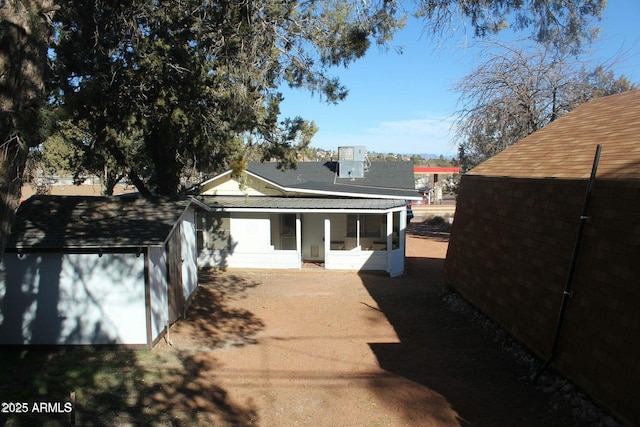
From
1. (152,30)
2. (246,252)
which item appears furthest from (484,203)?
(246,252)

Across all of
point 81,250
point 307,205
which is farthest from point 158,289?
point 307,205

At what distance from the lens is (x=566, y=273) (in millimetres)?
6391

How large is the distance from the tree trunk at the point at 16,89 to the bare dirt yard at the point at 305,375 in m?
2.42

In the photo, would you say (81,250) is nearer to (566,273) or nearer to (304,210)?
(566,273)

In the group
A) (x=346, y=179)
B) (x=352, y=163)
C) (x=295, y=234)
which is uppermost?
(x=352, y=163)

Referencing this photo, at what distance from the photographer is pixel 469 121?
61.7 ft

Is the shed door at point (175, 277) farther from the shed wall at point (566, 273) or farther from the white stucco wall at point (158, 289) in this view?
the shed wall at point (566, 273)

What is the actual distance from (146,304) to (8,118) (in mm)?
4618

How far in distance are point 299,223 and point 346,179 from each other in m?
5.48

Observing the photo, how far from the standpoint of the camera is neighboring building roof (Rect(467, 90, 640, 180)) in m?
6.29

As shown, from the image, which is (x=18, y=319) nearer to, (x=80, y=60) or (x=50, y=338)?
(x=50, y=338)

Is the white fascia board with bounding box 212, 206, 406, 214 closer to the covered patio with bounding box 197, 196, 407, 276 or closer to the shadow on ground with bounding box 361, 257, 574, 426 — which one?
the covered patio with bounding box 197, 196, 407, 276

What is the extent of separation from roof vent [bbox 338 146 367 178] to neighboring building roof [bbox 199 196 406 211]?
13.2ft

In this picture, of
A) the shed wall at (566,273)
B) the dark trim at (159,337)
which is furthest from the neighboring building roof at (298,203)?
the dark trim at (159,337)
